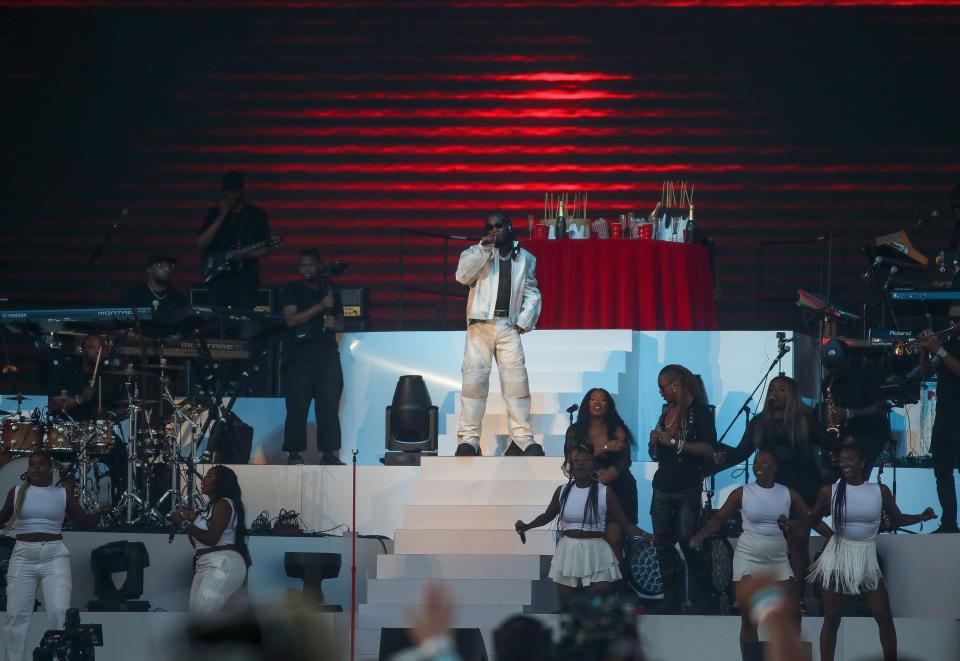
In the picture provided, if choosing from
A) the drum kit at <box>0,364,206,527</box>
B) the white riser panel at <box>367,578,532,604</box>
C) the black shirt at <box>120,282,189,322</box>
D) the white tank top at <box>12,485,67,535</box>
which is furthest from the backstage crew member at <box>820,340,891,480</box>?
the white tank top at <box>12,485,67,535</box>

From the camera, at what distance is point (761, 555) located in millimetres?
8695

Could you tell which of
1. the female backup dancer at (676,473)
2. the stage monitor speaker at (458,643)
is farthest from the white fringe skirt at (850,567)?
the stage monitor speaker at (458,643)

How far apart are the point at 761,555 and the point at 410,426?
10.3 feet

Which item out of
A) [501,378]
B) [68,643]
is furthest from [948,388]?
[68,643]

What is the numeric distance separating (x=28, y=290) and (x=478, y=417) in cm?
581

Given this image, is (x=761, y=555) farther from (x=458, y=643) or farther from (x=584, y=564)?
(x=458, y=643)

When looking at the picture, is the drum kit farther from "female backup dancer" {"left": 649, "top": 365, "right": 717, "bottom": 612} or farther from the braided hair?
"female backup dancer" {"left": 649, "top": 365, "right": 717, "bottom": 612}

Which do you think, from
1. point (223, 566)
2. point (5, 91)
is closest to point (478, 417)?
point (223, 566)

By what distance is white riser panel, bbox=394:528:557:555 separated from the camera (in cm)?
983

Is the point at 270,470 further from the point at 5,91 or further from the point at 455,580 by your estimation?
the point at 5,91

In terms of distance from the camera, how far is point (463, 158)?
569 inches

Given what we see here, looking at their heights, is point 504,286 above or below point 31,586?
above

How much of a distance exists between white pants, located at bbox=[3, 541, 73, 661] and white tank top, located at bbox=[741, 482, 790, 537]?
12.9ft

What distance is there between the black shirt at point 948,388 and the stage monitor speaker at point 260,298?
495 cm
